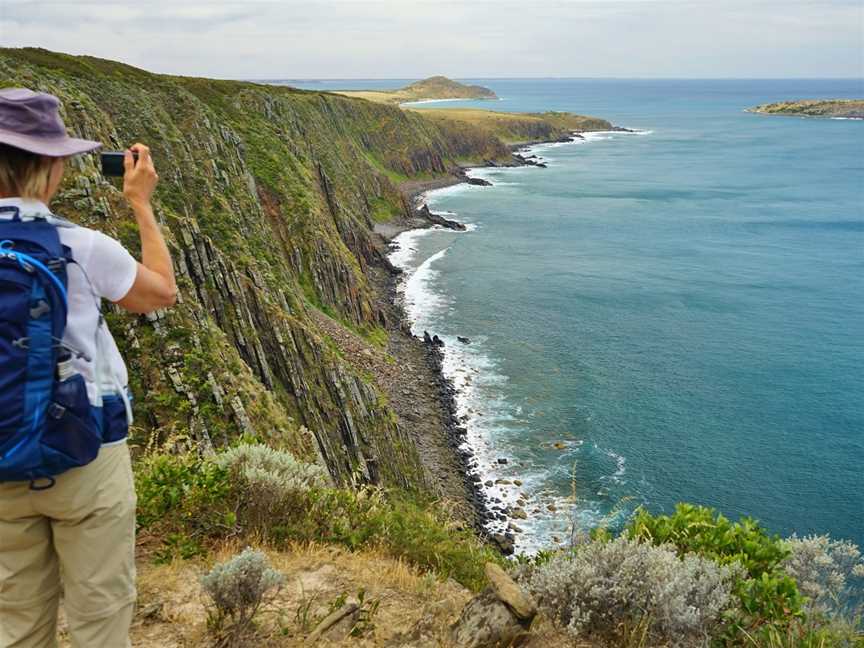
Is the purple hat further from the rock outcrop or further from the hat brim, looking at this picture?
the rock outcrop

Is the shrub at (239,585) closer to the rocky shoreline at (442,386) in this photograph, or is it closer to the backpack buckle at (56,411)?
the backpack buckle at (56,411)

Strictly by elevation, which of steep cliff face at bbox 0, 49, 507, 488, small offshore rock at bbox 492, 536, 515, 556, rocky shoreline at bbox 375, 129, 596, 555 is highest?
steep cliff face at bbox 0, 49, 507, 488

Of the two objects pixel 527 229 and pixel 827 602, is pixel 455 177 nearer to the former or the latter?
pixel 527 229

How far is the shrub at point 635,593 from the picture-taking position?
6.02 meters

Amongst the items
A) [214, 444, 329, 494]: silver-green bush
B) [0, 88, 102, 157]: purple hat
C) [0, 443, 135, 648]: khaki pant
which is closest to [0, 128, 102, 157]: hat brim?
[0, 88, 102, 157]: purple hat

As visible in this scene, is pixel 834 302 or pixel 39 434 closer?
pixel 39 434

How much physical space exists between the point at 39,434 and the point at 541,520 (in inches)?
1291

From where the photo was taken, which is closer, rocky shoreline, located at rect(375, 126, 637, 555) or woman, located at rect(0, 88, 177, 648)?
woman, located at rect(0, 88, 177, 648)

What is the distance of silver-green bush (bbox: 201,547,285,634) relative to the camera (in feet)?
18.1

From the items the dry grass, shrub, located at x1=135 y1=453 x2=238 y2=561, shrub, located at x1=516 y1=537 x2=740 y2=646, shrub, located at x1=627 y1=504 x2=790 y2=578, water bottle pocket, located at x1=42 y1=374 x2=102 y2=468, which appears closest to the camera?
water bottle pocket, located at x1=42 y1=374 x2=102 y2=468

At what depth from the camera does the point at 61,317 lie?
10.8ft

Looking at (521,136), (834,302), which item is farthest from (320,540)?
(521,136)

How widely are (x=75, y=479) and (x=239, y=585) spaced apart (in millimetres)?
2533

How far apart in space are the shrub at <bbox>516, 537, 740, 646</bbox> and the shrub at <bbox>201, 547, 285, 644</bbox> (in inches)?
111
